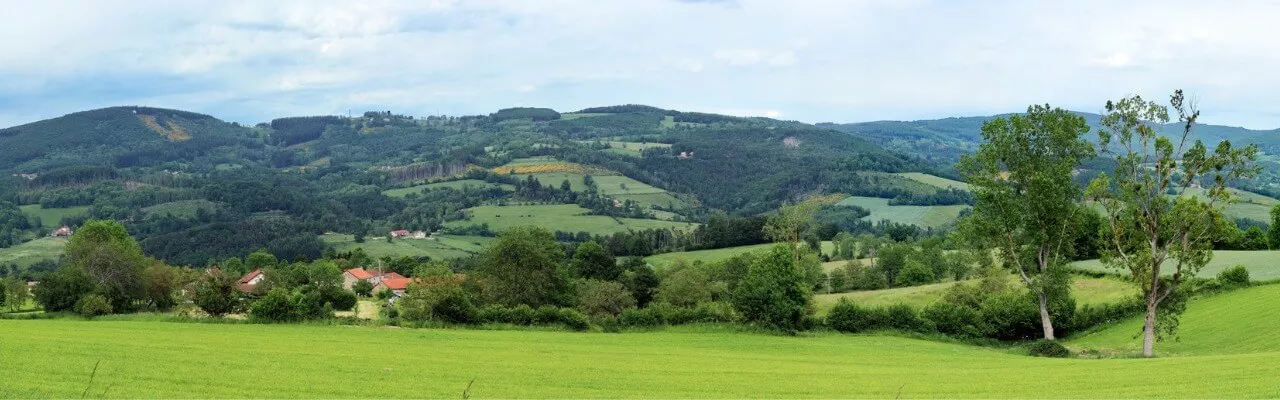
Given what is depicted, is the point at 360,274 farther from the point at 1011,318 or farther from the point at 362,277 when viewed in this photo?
the point at 1011,318

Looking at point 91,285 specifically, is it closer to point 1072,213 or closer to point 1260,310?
point 1072,213

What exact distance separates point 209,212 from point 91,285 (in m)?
131

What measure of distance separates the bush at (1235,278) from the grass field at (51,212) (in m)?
189

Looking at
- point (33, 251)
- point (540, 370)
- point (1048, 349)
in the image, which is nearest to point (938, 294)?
point (1048, 349)

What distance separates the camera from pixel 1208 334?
1540 inches

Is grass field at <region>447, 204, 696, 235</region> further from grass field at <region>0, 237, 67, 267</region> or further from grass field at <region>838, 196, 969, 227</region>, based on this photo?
grass field at <region>0, 237, 67, 267</region>

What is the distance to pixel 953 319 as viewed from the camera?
1902 inches

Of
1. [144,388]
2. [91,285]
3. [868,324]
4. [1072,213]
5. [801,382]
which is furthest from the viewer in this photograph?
[91,285]

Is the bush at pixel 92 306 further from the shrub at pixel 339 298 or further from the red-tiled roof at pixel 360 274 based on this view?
the red-tiled roof at pixel 360 274

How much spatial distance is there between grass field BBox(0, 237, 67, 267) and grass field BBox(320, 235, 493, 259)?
40.9 m

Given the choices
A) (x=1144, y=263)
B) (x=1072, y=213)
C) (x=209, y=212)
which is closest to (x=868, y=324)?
(x=1072, y=213)

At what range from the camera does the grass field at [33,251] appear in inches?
5443

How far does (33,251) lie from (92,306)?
109335 mm

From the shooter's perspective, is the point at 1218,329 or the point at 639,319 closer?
the point at 1218,329
